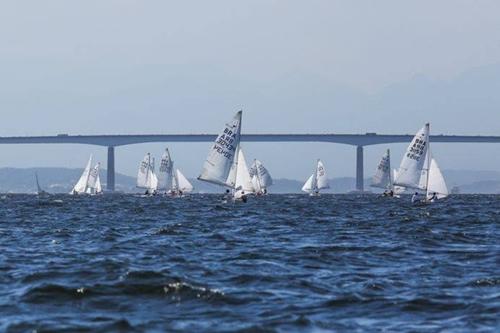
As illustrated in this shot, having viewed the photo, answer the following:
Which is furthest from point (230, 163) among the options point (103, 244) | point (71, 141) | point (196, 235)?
point (71, 141)

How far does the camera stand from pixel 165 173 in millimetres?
120750

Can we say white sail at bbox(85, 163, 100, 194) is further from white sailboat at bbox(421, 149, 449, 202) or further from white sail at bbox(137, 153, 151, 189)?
white sailboat at bbox(421, 149, 449, 202)

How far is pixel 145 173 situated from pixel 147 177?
0.53m

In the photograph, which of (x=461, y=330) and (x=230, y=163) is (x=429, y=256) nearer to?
(x=461, y=330)

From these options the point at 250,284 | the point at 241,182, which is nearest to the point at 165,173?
the point at 241,182

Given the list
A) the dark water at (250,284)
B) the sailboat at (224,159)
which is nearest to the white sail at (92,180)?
the sailboat at (224,159)

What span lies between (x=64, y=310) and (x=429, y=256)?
1225 cm

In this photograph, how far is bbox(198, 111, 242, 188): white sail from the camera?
2665 inches

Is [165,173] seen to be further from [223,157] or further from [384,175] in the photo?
[223,157]

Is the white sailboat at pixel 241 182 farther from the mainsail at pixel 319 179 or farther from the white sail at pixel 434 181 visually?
the mainsail at pixel 319 179

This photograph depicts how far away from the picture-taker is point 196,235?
1407 inches

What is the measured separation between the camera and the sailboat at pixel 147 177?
4934 inches

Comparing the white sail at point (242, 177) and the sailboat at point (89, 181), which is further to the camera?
the sailboat at point (89, 181)

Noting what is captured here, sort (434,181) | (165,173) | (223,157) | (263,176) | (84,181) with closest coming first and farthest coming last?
(223,157)
(434,181)
(165,173)
(263,176)
(84,181)
